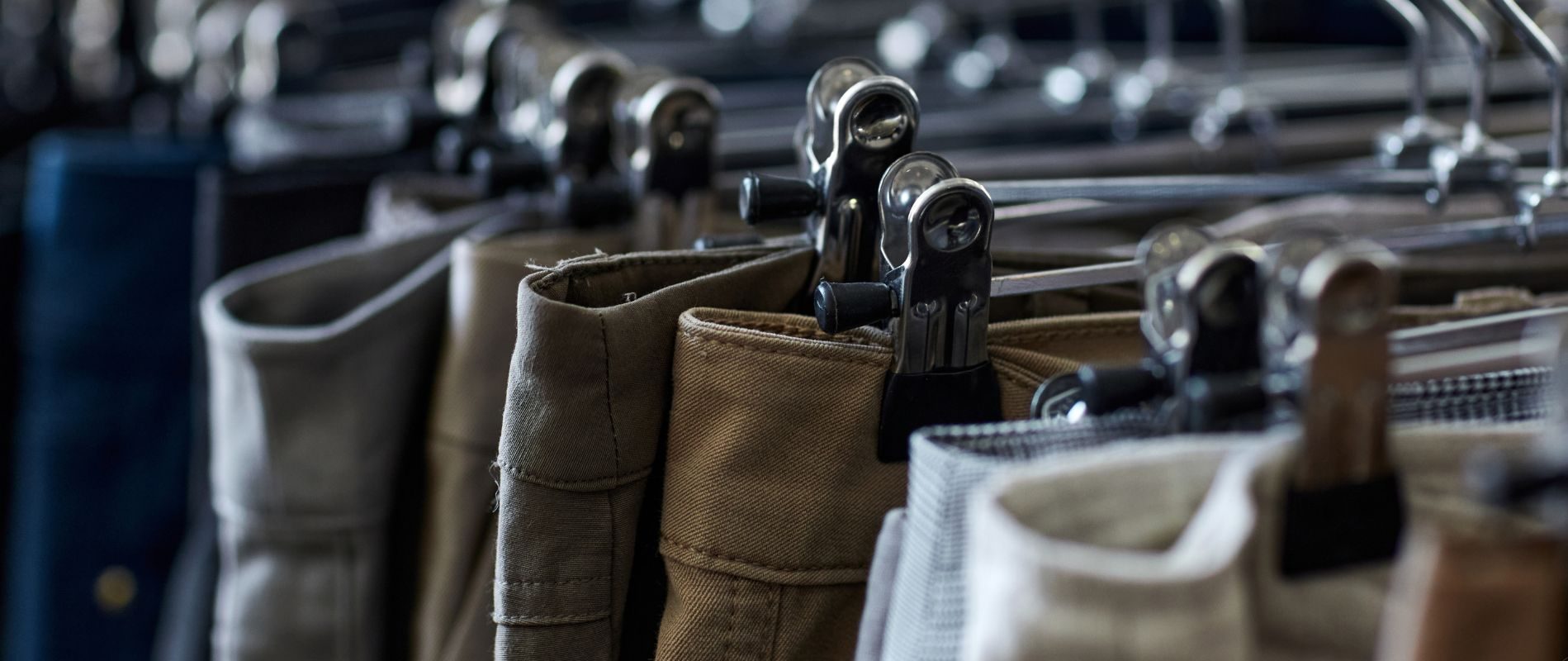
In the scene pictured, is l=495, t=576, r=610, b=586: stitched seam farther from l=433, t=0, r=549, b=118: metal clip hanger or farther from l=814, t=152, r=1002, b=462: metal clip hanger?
l=433, t=0, r=549, b=118: metal clip hanger

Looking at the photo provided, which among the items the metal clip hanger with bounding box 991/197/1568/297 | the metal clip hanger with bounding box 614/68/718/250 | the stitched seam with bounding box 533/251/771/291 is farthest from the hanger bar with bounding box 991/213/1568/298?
the metal clip hanger with bounding box 614/68/718/250

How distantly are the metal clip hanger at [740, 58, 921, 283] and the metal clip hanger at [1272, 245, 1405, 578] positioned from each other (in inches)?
7.7

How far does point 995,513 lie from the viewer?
0.29 meters

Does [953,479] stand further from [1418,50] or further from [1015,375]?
[1418,50]

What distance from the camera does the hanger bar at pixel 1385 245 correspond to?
46 centimetres

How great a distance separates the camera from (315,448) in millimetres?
622

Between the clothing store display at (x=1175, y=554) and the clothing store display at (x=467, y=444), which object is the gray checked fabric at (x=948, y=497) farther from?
the clothing store display at (x=467, y=444)

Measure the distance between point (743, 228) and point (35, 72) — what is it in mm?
1226

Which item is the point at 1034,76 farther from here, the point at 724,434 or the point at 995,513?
the point at 995,513

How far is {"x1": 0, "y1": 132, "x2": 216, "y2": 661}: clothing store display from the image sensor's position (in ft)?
2.91

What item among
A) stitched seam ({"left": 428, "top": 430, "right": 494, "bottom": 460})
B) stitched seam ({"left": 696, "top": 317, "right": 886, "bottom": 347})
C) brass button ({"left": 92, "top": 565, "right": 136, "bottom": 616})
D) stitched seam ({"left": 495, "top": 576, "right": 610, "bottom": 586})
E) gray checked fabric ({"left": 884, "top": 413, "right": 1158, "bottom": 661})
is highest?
stitched seam ({"left": 696, "top": 317, "right": 886, "bottom": 347})

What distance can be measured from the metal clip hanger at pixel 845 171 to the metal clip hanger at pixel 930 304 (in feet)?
0.13

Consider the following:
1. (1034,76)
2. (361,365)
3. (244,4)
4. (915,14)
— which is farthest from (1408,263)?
(244,4)

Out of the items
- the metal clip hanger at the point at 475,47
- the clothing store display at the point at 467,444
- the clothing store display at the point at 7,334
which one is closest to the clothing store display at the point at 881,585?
the clothing store display at the point at 467,444
